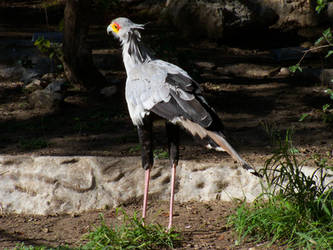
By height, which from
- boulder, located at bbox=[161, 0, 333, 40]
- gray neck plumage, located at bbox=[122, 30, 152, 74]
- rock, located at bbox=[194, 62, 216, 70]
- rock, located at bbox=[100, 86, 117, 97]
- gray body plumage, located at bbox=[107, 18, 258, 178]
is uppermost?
gray neck plumage, located at bbox=[122, 30, 152, 74]

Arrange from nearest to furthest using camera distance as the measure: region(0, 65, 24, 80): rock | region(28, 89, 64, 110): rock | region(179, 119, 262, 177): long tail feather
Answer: region(179, 119, 262, 177): long tail feather
region(28, 89, 64, 110): rock
region(0, 65, 24, 80): rock

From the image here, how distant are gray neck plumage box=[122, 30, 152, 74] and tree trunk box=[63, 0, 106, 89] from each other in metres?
3.04

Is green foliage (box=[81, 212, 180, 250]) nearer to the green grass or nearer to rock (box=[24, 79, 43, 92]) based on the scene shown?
the green grass

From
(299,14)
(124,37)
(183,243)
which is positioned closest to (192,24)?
(299,14)

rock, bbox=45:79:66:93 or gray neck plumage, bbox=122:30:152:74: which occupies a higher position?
gray neck plumage, bbox=122:30:152:74

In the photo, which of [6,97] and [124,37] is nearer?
[124,37]

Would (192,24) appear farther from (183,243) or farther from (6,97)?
(183,243)

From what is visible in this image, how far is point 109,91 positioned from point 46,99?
902mm

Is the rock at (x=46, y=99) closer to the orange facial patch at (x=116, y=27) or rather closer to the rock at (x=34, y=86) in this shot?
the rock at (x=34, y=86)

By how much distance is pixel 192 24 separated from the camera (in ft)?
33.7

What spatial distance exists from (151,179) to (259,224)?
1.13 m

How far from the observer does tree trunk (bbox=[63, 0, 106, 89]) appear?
6.95 meters

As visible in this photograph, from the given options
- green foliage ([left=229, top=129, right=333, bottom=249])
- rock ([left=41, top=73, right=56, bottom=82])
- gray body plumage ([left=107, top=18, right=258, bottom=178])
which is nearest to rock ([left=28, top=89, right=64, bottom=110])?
rock ([left=41, top=73, right=56, bottom=82])

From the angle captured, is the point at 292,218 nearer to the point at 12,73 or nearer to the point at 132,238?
the point at 132,238
